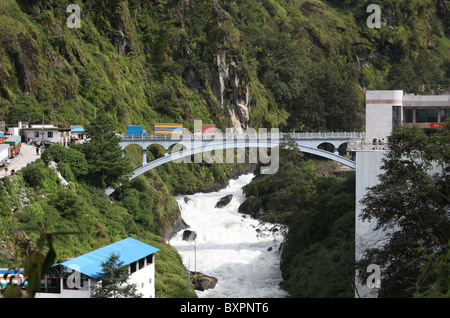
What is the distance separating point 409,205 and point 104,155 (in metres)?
28.5

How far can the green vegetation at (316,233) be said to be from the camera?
95.6 feet

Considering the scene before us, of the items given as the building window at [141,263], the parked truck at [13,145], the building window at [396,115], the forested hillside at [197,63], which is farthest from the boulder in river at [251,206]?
the building window at [141,263]

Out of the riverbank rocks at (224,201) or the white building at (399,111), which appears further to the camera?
the riverbank rocks at (224,201)

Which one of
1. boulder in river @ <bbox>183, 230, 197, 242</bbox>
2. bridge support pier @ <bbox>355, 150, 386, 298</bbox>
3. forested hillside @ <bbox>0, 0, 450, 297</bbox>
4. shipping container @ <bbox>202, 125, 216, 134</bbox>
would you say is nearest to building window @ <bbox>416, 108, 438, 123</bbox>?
forested hillside @ <bbox>0, 0, 450, 297</bbox>

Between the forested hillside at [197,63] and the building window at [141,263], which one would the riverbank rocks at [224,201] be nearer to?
the forested hillside at [197,63]

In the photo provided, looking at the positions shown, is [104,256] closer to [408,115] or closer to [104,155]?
[104,155]

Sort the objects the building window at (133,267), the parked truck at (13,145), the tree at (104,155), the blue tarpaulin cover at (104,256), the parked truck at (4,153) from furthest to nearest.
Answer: the tree at (104,155), the parked truck at (13,145), the parked truck at (4,153), the building window at (133,267), the blue tarpaulin cover at (104,256)

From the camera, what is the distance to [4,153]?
37656mm

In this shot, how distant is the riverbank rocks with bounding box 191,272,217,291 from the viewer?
119 ft

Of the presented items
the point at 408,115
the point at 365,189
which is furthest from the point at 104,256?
the point at 408,115

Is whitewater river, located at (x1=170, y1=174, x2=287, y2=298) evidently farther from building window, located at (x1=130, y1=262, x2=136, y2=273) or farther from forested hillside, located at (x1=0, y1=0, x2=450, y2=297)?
building window, located at (x1=130, y1=262, x2=136, y2=273)

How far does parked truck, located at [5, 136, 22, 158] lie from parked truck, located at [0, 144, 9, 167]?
1.56 meters

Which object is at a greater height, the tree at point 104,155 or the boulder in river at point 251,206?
the tree at point 104,155

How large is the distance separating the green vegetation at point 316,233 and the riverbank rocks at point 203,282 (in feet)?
13.5
